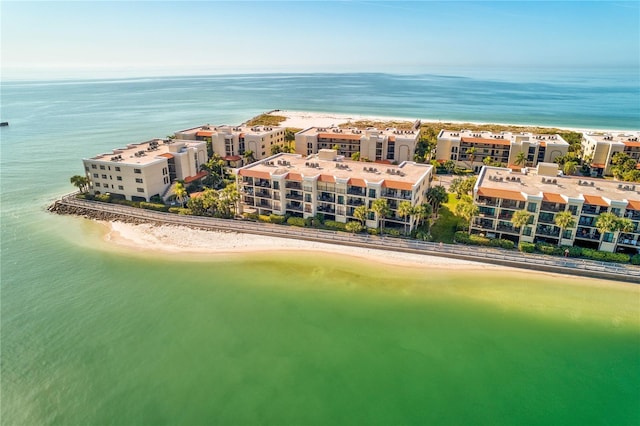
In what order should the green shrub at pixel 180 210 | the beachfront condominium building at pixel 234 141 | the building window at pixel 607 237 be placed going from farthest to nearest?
1. the beachfront condominium building at pixel 234 141
2. the green shrub at pixel 180 210
3. the building window at pixel 607 237

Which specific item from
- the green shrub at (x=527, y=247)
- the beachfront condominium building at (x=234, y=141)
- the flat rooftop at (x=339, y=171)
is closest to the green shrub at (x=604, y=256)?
the green shrub at (x=527, y=247)

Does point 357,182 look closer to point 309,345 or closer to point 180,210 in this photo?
point 309,345

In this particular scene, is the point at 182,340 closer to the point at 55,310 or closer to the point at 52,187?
the point at 55,310

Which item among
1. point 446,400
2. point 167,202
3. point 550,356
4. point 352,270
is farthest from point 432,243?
point 167,202

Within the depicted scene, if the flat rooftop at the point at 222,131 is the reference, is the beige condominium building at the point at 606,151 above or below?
below

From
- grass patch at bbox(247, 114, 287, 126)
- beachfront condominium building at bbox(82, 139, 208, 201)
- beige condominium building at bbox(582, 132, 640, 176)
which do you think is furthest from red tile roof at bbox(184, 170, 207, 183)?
beige condominium building at bbox(582, 132, 640, 176)

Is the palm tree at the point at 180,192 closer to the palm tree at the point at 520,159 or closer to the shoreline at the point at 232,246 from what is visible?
the shoreline at the point at 232,246
